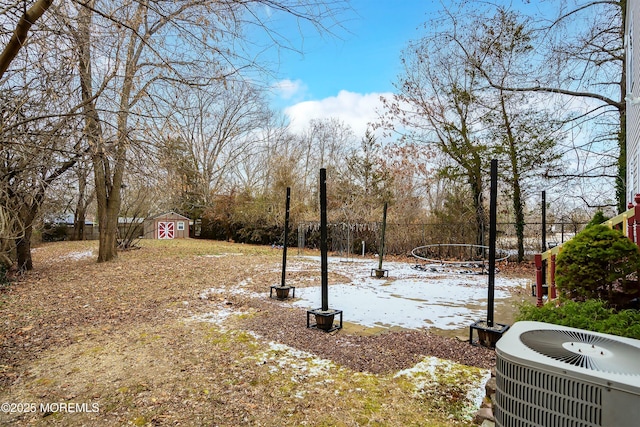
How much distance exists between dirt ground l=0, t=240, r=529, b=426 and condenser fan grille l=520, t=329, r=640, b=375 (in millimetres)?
1094

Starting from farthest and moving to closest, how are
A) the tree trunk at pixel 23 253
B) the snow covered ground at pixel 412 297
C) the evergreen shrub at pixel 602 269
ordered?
the tree trunk at pixel 23 253 → the snow covered ground at pixel 412 297 → the evergreen shrub at pixel 602 269

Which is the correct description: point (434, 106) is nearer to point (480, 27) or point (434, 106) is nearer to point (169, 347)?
point (480, 27)

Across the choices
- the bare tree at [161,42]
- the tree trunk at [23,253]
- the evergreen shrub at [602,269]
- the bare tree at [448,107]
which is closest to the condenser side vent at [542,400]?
the bare tree at [161,42]

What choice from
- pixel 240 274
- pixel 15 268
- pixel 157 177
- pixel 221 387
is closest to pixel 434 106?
pixel 240 274

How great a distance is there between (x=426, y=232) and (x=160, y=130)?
10.6 m

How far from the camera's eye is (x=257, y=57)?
2.56m

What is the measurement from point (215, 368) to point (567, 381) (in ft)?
8.87

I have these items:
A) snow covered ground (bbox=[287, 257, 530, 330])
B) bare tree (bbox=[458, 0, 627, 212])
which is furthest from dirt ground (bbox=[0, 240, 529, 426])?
bare tree (bbox=[458, 0, 627, 212])

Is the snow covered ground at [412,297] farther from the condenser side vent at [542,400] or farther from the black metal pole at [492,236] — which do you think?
the condenser side vent at [542,400]

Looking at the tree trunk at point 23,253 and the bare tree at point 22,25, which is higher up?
the bare tree at point 22,25

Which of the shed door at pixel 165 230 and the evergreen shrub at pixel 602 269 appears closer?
the evergreen shrub at pixel 602 269

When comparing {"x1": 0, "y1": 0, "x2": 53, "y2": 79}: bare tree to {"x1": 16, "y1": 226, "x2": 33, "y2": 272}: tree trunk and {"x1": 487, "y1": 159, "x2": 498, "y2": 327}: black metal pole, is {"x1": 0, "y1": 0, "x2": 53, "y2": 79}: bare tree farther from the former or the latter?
{"x1": 16, "y1": 226, "x2": 33, "y2": 272}: tree trunk

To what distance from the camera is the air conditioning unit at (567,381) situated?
1057mm

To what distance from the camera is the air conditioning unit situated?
41.6 inches
